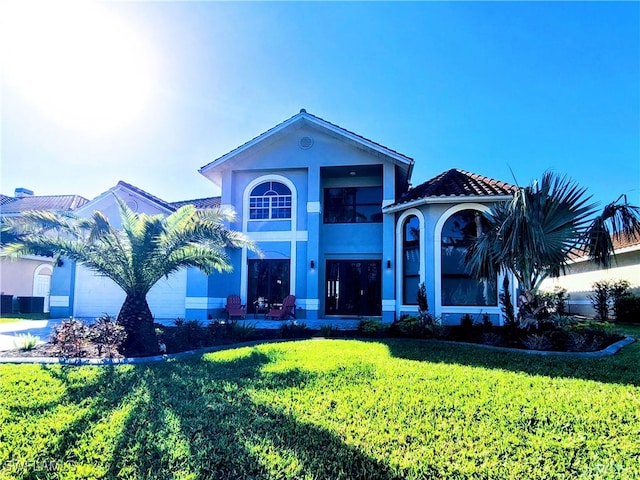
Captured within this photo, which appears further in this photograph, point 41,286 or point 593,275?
point 41,286

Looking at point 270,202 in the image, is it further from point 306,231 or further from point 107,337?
point 107,337

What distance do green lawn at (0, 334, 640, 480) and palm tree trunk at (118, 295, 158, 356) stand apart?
1.89 m

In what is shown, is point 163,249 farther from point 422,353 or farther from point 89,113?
point 422,353

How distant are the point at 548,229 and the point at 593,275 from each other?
1601 cm

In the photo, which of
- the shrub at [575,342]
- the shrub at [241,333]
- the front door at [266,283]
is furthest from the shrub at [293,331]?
the shrub at [575,342]

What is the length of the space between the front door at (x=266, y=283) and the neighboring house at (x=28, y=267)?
11985mm

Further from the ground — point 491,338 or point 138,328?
point 138,328

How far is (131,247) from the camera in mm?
10633

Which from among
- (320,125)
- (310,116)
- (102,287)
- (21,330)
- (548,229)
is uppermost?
(310,116)

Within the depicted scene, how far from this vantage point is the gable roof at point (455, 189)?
14.4 meters

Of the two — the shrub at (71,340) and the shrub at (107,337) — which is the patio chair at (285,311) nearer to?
the shrub at (107,337)

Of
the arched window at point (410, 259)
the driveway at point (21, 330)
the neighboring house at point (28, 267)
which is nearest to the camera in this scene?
the driveway at point (21, 330)

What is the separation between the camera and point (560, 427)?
199 inches

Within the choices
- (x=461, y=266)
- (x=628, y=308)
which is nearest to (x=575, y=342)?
(x=461, y=266)
